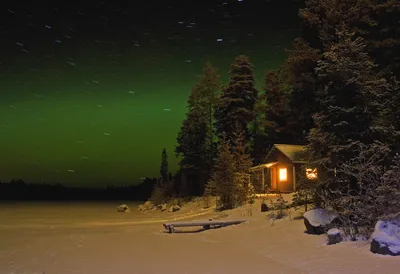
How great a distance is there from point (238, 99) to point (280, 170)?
8.84 m

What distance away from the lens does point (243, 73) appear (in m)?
46.8

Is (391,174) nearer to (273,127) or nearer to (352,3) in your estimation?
(352,3)

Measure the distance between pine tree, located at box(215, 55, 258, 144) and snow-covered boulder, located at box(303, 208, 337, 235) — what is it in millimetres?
29328

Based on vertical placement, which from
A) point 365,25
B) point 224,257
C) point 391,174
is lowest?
point 224,257

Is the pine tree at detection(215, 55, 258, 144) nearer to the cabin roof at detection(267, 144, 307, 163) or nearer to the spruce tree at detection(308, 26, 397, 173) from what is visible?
the cabin roof at detection(267, 144, 307, 163)

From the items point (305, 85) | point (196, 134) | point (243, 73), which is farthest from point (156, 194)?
point (305, 85)

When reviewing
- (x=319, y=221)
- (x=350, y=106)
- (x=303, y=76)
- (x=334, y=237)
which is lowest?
(x=334, y=237)

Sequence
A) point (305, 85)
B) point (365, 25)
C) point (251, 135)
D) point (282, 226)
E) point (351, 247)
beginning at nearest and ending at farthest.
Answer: point (351, 247) → point (282, 226) → point (365, 25) → point (305, 85) → point (251, 135)

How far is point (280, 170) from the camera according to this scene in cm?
4041

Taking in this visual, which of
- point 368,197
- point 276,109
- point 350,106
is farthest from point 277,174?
point 368,197

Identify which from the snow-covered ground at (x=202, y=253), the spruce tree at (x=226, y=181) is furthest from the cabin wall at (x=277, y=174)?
the snow-covered ground at (x=202, y=253)

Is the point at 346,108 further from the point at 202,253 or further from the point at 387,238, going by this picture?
the point at 202,253

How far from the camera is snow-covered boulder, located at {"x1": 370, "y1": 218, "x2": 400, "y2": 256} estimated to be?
436 inches

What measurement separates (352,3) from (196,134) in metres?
32.7
